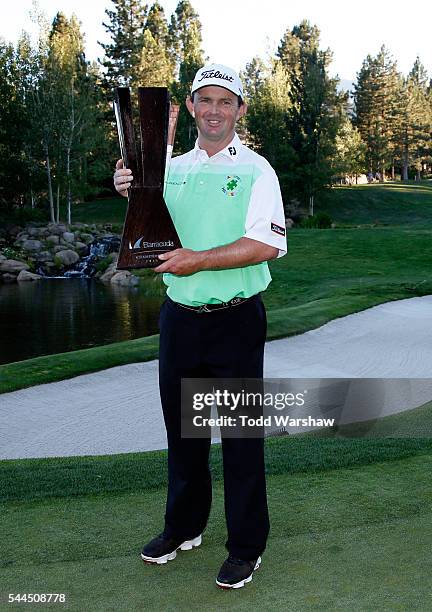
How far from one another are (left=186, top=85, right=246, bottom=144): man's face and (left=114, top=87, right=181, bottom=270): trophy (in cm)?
22

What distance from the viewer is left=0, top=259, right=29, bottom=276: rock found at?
99.3 ft

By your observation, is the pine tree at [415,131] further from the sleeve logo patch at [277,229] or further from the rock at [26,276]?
the sleeve logo patch at [277,229]

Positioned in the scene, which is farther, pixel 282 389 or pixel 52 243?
pixel 52 243

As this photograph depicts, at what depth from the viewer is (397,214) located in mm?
45938

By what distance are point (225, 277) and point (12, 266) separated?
28.3m

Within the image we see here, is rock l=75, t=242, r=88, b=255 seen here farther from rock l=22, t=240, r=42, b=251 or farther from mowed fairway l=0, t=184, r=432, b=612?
mowed fairway l=0, t=184, r=432, b=612

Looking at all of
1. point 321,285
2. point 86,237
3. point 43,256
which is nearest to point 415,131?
point 86,237

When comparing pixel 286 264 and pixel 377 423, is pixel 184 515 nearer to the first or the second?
pixel 377 423

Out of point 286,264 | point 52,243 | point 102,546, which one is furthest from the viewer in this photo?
point 52,243

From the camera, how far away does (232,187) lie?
3266mm

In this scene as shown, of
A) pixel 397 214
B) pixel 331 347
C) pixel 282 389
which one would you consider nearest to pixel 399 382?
pixel 282 389

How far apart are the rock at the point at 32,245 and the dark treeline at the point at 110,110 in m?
5.33

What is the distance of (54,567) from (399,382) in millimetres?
6411

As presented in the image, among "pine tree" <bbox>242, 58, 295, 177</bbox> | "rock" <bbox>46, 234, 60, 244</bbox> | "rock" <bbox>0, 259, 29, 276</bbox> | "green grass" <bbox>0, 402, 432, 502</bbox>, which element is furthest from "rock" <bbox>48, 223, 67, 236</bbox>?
"green grass" <bbox>0, 402, 432, 502</bbox>
